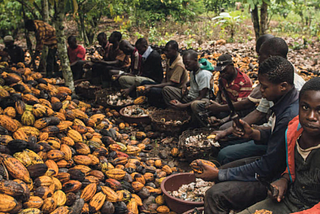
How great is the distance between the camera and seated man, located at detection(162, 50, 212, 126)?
4.26 metres

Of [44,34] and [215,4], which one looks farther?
[215,4]

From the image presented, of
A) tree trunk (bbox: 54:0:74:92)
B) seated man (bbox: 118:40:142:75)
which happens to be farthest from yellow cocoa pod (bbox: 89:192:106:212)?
seated man (bbox: 118:40:142:75)

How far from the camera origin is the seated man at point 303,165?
1613mm

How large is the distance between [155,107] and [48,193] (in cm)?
314

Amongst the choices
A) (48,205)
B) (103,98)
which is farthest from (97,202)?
(103,98)

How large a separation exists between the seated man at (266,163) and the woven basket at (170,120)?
2.16 m

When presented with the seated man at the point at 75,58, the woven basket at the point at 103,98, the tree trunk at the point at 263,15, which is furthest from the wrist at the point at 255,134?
the seated man at the point at 75,58

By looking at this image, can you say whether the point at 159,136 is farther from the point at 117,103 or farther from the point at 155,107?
the point at 117,103

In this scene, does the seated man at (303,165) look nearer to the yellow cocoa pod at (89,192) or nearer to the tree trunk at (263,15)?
the yellow cocoa pod at (89,192)

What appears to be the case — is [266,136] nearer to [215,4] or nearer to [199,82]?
[199,82]

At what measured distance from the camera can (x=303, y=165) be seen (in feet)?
5.71

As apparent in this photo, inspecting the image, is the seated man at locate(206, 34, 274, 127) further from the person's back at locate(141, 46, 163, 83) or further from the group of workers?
the person's back at locate(141, 46, 163, 83)

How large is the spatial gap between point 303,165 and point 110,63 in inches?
210

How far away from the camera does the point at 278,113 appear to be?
2223 mm
